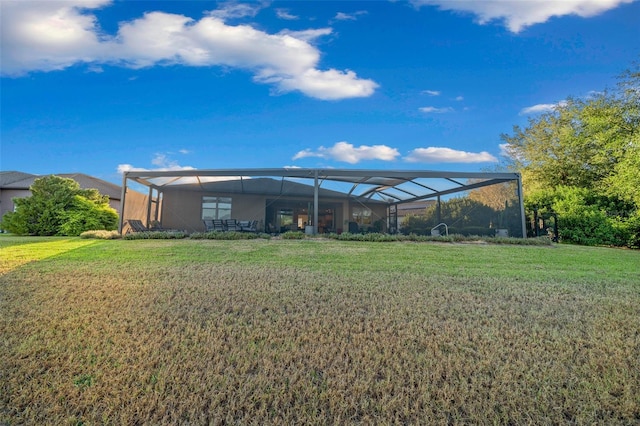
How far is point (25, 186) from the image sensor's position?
795 inches

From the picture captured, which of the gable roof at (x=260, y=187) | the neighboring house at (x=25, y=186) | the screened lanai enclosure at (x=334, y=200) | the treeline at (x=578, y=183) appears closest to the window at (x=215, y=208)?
the screened lanai enclosure at (x=334, y=200)

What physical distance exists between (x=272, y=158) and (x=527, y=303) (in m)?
12.6

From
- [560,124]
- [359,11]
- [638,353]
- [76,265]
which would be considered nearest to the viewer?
[638,353]

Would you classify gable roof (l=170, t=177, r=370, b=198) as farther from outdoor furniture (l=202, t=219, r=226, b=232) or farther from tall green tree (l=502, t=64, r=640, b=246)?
tall green tree (l=502, t=64, r=640, b=246)

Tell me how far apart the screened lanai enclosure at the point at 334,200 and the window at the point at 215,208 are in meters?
0.05

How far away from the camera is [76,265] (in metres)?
5.39

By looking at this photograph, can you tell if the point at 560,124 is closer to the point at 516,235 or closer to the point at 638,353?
the point at 516,235

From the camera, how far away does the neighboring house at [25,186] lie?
66.2ft

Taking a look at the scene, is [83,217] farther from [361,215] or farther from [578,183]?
[578,183]

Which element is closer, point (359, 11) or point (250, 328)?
point (250, 328)

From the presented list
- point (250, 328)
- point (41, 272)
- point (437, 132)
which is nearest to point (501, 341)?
point (250, 328)

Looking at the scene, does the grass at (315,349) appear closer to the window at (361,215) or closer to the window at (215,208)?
the window at (215,208)

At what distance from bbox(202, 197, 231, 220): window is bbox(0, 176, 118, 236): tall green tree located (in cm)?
467

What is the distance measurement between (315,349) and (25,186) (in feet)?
85.2
